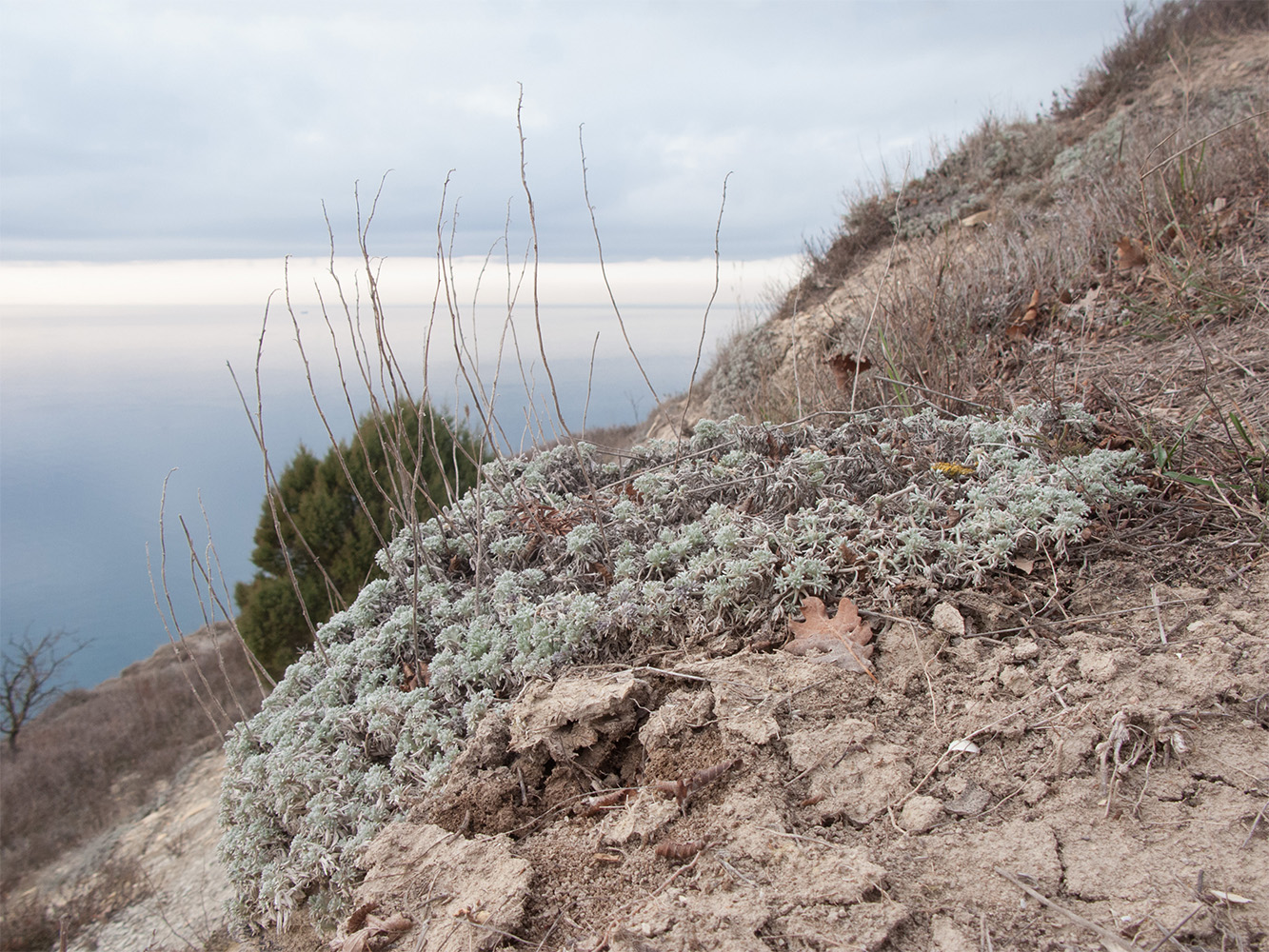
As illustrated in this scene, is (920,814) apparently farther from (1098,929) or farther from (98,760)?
(98,760)

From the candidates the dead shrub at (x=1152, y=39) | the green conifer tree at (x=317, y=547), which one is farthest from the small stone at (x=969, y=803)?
the dead shrub at (x=1152, y=39)

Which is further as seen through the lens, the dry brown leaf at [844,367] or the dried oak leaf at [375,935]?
the dry brown leaf at [844,367]

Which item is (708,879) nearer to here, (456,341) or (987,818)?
(987,818)

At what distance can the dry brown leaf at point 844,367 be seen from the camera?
13.4 feet

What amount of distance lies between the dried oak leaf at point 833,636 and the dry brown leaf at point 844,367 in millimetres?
2118

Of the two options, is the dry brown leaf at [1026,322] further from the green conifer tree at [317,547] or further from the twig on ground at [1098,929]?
the green conifer tree at [317,547]

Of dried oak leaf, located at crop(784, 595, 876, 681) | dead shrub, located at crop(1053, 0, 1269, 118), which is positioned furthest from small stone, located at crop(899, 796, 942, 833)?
dead shrub, located at crop(1053, 0, 1269, 118)

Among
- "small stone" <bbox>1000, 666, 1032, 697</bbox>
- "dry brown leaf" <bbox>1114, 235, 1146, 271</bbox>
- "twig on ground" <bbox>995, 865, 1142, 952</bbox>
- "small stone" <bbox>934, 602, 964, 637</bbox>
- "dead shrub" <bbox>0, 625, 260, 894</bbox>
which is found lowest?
"dead shrub" <bbox>0, 625, 260, 894</bbox>

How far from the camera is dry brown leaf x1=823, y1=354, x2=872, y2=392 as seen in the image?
4074mm

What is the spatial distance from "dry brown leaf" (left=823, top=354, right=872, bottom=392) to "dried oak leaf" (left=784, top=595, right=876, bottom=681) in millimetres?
2118

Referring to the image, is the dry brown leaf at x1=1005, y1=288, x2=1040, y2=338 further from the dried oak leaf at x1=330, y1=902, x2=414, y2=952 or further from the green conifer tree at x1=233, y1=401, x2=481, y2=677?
the green conifer tree at x1=233, y1=401, x2=481, y2=677

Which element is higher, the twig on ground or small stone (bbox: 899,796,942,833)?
small stone (bbox: 899,796,942,833)

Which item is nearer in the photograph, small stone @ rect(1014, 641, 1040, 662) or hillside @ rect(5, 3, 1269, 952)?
hillside @ rect(5, 3, 1269, 952)

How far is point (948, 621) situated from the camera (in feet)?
6.78
